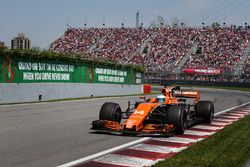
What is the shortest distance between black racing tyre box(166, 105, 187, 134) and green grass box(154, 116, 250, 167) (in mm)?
799

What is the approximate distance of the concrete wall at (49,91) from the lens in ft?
60.4

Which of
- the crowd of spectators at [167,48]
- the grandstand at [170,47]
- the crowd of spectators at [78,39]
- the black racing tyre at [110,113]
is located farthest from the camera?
the crowd of spectators at [78,39]

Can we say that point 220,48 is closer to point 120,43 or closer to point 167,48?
point 167,48

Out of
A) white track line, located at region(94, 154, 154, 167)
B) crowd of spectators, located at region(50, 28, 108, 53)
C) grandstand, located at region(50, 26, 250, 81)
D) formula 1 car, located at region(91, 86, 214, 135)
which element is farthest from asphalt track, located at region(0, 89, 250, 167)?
crowd of spectators, located at region(50, 28, 108, 53)

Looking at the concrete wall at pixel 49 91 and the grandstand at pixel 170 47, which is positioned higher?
the grandstand at pixel 170 47

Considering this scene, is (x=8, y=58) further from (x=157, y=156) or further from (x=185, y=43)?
(x=185, y=43)

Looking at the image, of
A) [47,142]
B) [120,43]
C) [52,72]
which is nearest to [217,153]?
[47,142]

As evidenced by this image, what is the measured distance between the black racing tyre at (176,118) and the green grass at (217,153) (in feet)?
2.62

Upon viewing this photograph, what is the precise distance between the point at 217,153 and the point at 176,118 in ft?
7.22

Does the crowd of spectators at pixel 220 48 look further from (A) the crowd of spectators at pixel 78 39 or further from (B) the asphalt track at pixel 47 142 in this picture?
(B) the asphalt track at pixel 47 142

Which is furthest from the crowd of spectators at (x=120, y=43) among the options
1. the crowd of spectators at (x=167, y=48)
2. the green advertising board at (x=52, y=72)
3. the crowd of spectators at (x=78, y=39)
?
the green advertising board at (x=52, y=72)

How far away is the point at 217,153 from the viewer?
6.61 metres

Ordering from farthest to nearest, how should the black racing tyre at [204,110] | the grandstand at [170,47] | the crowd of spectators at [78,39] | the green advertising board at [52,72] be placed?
the crowd of spectators at [78,39] → the grandstand at [170,47] → the green advertising board at [52,72] → the black racing tyre at [204,110]

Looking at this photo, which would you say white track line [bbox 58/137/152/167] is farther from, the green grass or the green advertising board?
the green advertising board
